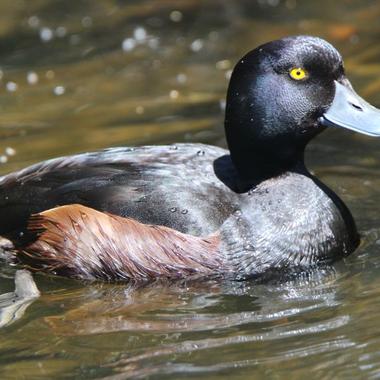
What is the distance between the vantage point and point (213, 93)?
11070 mm

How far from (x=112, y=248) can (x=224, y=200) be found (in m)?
0.83

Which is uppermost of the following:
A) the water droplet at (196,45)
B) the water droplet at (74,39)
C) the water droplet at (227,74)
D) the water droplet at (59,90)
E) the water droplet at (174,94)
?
the water droplet at (74,39)

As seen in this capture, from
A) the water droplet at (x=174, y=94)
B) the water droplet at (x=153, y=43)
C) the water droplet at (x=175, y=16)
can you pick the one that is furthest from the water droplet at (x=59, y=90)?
the water droplet at (x=175, y=16)

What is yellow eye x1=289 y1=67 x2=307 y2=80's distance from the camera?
7.43 meters

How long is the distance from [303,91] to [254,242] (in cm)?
111

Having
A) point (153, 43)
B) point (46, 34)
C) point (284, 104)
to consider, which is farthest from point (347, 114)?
point (46, 34)

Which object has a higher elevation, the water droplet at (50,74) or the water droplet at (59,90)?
the water droplet at (50,74)

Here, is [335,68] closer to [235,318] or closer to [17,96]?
[235,318]

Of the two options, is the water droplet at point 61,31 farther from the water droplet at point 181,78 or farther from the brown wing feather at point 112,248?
the brown wing feather at point 112,248

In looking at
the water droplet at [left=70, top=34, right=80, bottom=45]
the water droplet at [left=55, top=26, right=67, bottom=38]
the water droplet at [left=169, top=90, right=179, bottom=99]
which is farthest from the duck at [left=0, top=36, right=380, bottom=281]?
the water droplet at [left=55, top=26, right=67, bottom=38]

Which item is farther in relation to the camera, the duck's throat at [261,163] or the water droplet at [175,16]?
the water droplet at [175,16]

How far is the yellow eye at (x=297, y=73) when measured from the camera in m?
7.43

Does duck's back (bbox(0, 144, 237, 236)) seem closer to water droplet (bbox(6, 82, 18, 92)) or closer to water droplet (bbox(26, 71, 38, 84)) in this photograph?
water droplet (bbox(6, 82, 18, 92))

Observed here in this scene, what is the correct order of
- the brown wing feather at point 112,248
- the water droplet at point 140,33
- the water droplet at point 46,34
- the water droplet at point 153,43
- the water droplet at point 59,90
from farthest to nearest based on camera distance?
the water droplet at point 46,34, the water droplet at point 140,33, the water droplet at point 153,43, the water droplet at point 59,90, the brown wing feather at point 112,248
